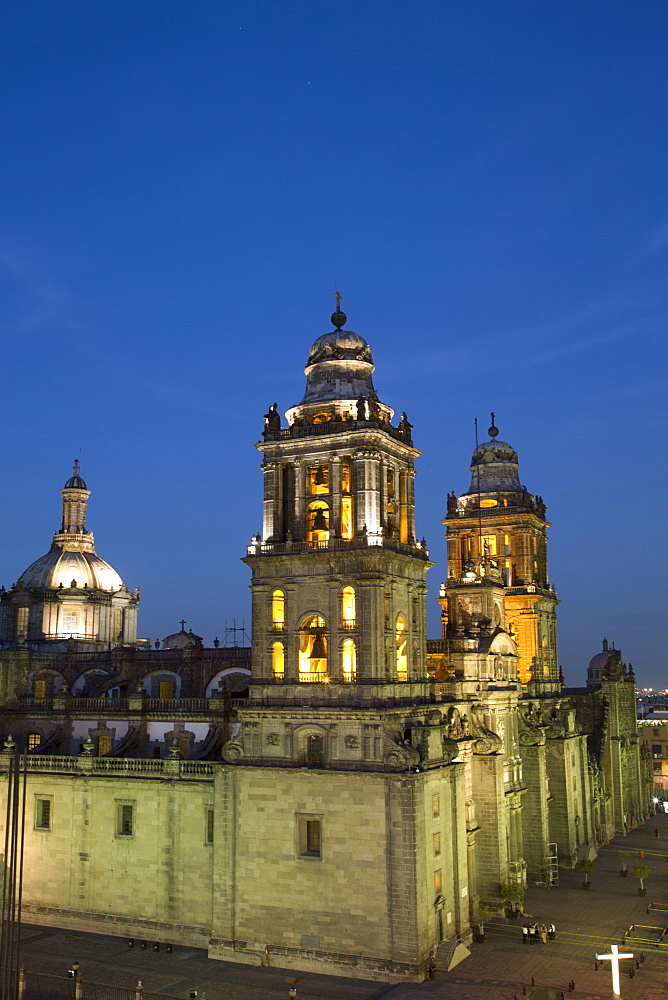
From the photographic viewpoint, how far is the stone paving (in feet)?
133

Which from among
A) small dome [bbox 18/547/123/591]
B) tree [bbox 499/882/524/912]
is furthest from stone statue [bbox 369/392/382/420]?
small dome [bbox 18/547/123/591]

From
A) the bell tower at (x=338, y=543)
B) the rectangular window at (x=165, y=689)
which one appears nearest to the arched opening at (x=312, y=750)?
the bell tower at (x=338, y=543)

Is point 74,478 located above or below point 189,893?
above

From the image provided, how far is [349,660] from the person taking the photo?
4631cm

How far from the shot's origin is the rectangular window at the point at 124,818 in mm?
50406

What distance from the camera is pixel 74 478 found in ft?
287

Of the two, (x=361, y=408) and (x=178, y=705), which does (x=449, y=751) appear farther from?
(x=361, y=408)

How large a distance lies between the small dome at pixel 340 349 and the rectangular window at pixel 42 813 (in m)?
28.4

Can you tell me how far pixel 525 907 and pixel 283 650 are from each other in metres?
22.3

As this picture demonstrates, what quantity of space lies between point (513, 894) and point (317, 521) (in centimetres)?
2309

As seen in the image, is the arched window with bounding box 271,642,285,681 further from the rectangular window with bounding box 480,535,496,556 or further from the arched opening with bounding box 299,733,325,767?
the rectangular window with bounding box 480,535,496,556

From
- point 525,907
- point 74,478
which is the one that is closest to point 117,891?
point 525,907

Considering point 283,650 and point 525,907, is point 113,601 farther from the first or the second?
point 525,907

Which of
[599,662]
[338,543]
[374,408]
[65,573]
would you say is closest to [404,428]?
[374,408]
